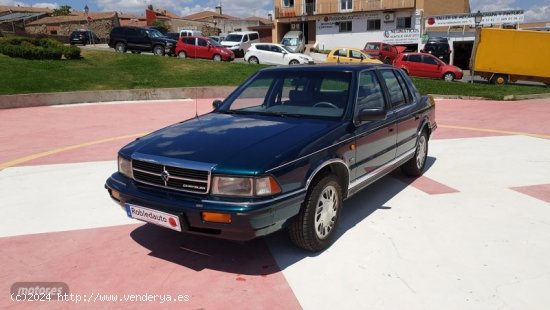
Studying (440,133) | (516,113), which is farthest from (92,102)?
(516,113)

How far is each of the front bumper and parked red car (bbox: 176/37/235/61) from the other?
2340 centimetres

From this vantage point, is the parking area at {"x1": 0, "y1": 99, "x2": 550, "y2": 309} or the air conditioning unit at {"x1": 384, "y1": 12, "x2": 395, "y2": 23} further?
the air conditioning unit at {"x1": 384, "y1": 12, "x2": 395, "y2": 23}

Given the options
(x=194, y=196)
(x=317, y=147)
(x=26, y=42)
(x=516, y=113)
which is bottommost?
(x=516, y=113)

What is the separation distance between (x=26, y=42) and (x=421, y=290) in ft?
72.8

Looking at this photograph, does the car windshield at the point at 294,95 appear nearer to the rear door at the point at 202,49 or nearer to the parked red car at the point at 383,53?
the rear door at the point at 202,49

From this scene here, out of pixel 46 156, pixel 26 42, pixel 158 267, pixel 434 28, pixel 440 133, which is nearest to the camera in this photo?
pixel 158 267

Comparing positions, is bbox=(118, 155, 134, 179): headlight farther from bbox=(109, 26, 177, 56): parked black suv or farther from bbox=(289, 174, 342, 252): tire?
bbox=(109, 26, 177, 56): parked black suv

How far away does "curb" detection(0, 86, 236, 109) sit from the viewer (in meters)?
13.2

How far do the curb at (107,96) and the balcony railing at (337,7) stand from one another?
33278 mm

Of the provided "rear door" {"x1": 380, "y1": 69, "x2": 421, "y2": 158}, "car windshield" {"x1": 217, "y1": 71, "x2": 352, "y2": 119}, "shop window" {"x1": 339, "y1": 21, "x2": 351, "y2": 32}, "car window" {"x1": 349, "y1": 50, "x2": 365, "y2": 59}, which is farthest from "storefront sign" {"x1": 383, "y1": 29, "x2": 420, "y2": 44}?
"car windshield" {"x1": 217, "y1": 71, "x2": 352, "y2": 119}

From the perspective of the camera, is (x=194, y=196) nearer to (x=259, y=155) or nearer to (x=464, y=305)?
(x=259, y=155)

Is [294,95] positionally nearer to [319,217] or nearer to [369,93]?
[369,93]

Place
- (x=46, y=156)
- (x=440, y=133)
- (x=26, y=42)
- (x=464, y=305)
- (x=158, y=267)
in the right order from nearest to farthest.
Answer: (x=464, y=305) < (x=158, y=267) < (x=46, y=156) < (x=440, y=133) < (x=26, y=42)

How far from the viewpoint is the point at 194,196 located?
10.6 feet
